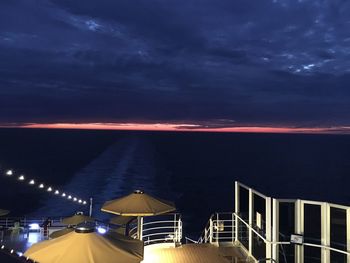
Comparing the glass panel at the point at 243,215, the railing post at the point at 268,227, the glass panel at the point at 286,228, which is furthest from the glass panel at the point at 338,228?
the glass panel at the point at 243,215

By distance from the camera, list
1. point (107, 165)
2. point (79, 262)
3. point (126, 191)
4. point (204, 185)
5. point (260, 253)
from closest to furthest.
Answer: point (79, 262), point (260, 253), point (126, 191), point (204, 185), point (107, 165)

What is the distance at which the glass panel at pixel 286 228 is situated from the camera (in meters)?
8.92

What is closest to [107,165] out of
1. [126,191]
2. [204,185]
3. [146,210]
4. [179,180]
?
[179,180]

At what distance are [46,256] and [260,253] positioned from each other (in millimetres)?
5276

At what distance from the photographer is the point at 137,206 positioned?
10.4m

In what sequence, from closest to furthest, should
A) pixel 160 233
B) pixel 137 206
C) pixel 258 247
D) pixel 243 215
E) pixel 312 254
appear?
1. pixel 312 254
2. pixel 160 233
3. pixel 258 247
4. pixel 137 206
5. pixel 243 215

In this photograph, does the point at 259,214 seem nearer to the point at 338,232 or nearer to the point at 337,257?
the point at 338,232

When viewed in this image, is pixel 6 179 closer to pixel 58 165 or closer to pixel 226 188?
pixel 58 165

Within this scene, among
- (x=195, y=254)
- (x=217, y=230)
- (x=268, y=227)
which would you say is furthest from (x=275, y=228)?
(x=217, y=230)

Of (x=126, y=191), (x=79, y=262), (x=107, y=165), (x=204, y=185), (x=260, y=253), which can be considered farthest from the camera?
(x=107, y=165)

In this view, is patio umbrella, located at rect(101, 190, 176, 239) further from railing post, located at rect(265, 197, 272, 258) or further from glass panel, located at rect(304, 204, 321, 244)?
glass panel, located at rect(304, 204, 321, 244)

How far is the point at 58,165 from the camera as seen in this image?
8194 centimetres

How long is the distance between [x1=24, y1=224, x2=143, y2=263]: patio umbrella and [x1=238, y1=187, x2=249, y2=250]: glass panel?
4777 millimetres

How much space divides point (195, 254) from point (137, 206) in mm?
1973
